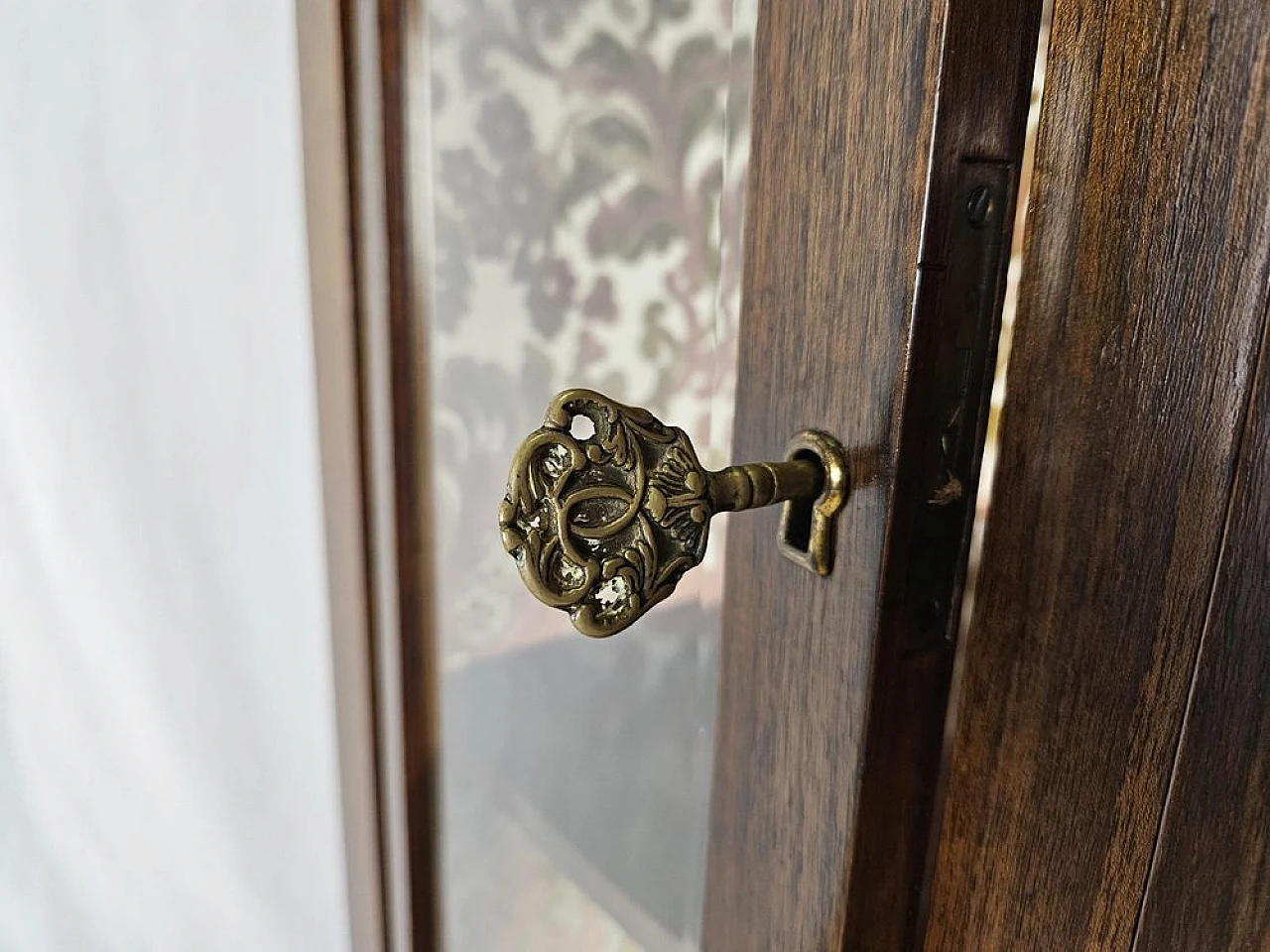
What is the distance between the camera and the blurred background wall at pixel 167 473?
0.54 meters

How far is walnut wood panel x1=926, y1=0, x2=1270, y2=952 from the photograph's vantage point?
7.9 inches

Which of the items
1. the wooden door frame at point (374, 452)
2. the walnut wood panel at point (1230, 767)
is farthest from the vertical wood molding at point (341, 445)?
the walnut wood panel at point (1230, 767)

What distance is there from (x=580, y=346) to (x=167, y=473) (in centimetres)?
34

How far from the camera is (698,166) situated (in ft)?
1.44

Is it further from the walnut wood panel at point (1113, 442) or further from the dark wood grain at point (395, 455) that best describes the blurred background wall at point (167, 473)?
the walnut wood panel at point (1113, 442)

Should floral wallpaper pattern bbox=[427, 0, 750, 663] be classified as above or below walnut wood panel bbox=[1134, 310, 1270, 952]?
above

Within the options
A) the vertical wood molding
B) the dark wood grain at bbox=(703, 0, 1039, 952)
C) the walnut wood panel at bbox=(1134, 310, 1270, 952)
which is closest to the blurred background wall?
the vertical wood molding

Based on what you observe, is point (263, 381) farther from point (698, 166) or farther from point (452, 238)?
point (698, 166)

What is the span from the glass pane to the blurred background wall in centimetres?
8

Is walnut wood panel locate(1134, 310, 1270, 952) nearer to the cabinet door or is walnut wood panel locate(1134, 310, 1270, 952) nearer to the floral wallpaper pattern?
the cabinet door

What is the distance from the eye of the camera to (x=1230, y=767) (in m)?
0.21

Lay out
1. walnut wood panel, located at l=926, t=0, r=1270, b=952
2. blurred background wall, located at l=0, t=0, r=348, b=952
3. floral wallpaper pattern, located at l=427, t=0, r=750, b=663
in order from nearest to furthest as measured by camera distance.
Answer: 1. walnut wood panel, located at l=926, t=0, r=1270, b=952
2. floral wallpaper pattern, located at l=427, t=0, r=750, b=663
3. blurred background wall, located at l=0, t=0, r=348, b=952

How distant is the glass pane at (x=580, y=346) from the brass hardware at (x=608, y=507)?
0.20 meters

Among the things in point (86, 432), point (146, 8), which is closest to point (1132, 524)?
point (146, 8)
